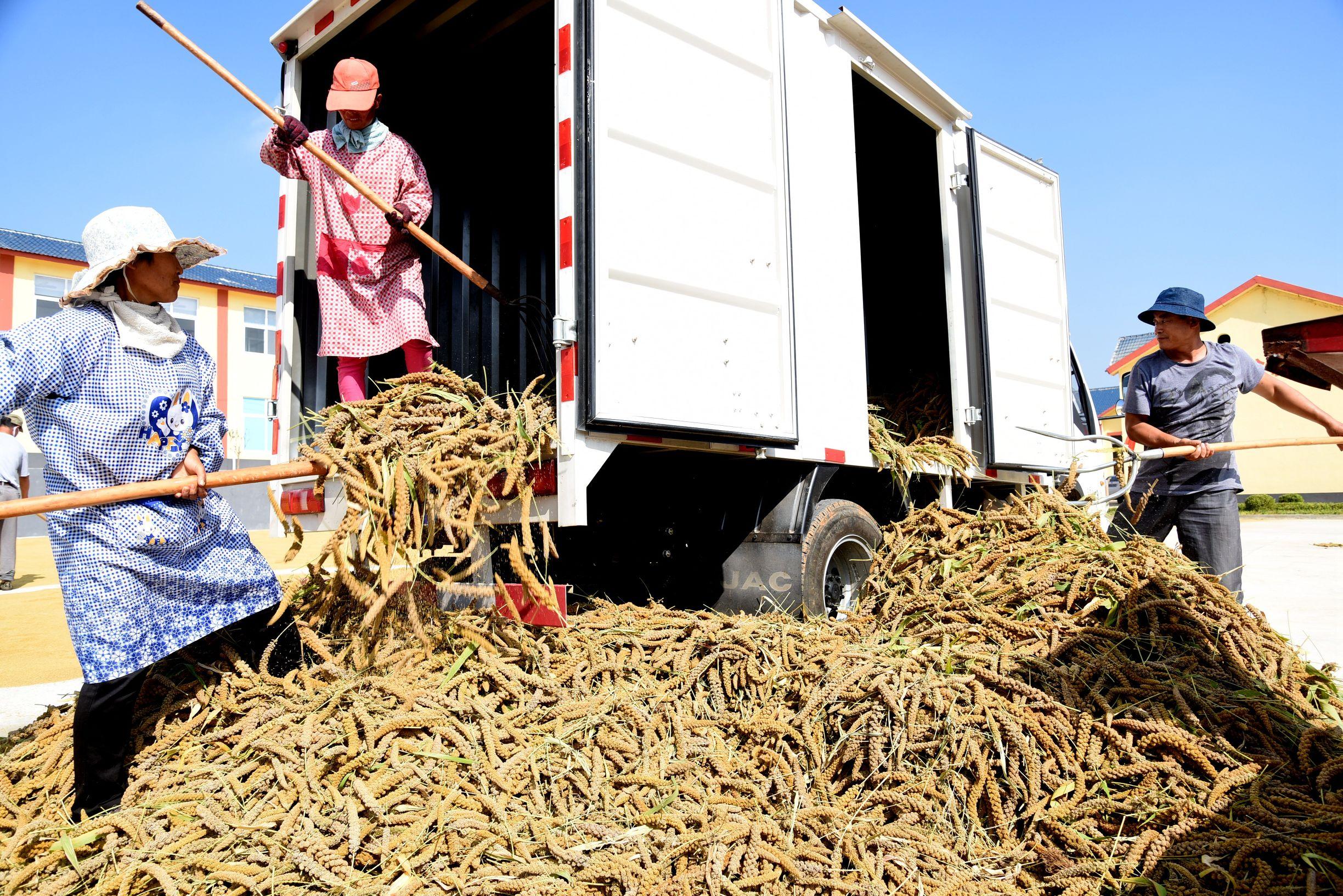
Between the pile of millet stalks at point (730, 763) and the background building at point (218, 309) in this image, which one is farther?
the background building at point (218, 309)

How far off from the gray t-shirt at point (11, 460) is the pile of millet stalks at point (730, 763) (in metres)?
5.89

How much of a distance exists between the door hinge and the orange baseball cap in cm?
172

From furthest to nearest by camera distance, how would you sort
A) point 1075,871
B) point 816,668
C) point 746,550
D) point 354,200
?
point 746,550 → point 354,200 → point 816,668 → point 1075,871

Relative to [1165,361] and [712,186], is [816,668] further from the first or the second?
[1165,361]

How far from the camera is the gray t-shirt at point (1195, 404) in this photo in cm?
462

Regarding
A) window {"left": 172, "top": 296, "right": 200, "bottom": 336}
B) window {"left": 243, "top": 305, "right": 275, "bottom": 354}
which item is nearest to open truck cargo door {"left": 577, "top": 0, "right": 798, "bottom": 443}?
window {"left": 172, "top": 296, "right": 200, "bottom": 336}

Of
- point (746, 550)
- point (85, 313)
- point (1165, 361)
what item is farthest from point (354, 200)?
point (1165, 361)

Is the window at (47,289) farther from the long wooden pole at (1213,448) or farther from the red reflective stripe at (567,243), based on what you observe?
the long wooden pole at (1213,448)

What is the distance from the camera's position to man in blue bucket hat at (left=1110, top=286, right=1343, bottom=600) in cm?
457

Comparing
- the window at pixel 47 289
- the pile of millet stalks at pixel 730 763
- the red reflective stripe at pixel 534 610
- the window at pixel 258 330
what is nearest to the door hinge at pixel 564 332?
the red reflective stripe at pixel 534 610

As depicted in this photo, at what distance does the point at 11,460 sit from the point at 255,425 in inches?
847

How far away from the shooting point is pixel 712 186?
380 centimetres

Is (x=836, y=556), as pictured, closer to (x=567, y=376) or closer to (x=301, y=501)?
(x=567, y=376)

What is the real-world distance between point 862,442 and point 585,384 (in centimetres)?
222
